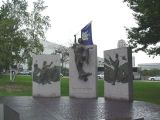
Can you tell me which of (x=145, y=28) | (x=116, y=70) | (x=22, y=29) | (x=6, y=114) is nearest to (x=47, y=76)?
(x=116, y=70)

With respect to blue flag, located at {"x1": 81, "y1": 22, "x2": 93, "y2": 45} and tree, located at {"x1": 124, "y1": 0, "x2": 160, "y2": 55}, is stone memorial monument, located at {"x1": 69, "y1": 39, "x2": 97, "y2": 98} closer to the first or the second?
blue flag, located at {"x1": 81, "y1": 22, "x2": 93, "y2": 45}

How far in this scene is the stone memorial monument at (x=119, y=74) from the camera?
21.2 metres

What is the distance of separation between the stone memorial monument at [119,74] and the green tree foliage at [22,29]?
17.1 metres

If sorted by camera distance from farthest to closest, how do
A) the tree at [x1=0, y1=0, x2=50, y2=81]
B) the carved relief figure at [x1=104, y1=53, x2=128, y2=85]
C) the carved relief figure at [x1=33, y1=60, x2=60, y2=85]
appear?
the tree at [x1=0, y1=0, x2=50, y2=81] < the carved relief figure at [x1=33, y1=60, x2=60, y2=85] < the carved relief figure at [x1=104, y1=53, x2=128, y2=85]

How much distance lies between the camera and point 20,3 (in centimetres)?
4916

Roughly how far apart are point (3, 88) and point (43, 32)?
47.3 ft

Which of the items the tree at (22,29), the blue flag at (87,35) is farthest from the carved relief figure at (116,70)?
the tree at (22,29)

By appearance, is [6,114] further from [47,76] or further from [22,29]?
[22,29]

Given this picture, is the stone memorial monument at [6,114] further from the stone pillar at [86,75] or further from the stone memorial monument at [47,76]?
the stone memorial monument at [47,76]

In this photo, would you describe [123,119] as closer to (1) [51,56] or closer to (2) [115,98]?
(2) [115,98]

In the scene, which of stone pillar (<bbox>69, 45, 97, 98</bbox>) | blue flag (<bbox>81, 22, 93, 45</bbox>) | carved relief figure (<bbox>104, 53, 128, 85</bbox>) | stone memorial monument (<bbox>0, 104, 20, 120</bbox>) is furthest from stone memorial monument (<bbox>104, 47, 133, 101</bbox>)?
stone memorial monument (<bbox>0, 104, 20, 120</bbox>)

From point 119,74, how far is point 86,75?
2.62 meters

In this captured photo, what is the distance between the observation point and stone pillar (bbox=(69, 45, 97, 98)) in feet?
77.9

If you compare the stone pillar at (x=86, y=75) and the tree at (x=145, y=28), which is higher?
the tree at (x=145, y=28)
